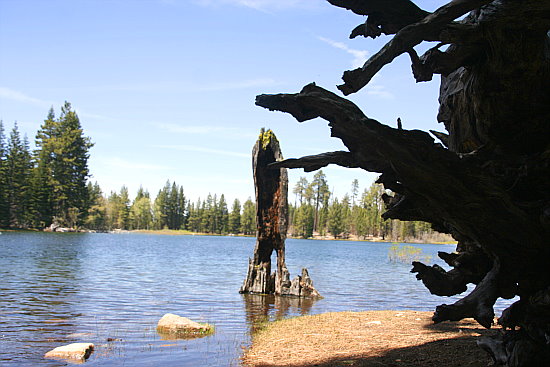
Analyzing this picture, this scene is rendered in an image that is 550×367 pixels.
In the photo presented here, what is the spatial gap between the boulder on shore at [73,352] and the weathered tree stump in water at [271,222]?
8.73 metres

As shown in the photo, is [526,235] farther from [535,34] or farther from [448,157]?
[535,34]

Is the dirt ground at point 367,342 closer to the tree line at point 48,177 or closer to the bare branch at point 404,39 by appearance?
the bare branch at point 404,39

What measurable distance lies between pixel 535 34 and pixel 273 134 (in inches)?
489

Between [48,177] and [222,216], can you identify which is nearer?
[48,177]

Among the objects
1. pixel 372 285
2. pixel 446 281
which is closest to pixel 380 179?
pixel 446 281

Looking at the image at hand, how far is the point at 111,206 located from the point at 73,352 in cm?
13009

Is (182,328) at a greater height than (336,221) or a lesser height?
lesser

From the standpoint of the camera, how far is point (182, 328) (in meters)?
10.5

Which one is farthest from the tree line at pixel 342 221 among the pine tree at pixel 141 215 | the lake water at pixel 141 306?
the lake water at pixel 141 306

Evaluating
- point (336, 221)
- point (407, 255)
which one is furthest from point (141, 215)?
point (407, 255)

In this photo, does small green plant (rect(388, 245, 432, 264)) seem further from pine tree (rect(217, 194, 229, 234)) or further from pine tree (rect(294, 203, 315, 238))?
pine tree (rect(217, 194, 229, 234))

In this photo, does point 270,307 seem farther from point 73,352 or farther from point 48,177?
point 48,177

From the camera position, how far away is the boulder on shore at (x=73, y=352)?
8102mm

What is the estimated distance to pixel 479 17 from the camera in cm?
416
